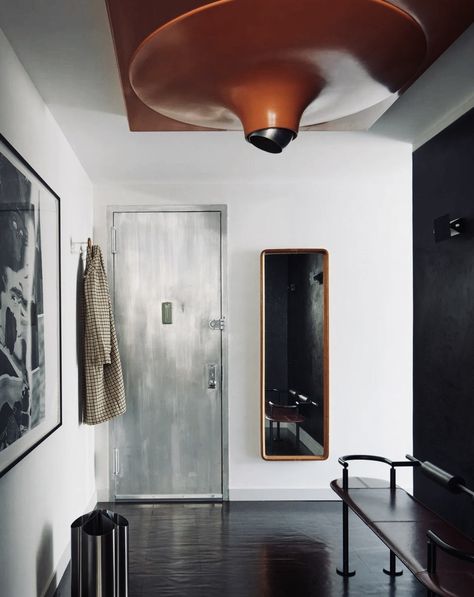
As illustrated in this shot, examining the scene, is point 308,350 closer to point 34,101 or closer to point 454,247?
point 454,247

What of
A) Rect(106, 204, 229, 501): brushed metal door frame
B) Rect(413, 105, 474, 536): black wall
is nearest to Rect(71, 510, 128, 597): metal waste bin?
Rect(413, 105, 474, 536): black wall

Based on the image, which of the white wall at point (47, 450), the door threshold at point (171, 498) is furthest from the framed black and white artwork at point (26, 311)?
the door threshold at point (171, 498)

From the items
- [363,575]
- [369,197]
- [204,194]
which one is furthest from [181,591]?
[369,197]

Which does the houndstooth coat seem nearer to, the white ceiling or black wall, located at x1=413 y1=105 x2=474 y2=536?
the white ceiling

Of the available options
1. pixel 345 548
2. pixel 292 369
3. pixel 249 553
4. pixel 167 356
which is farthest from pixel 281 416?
pixel 345 548

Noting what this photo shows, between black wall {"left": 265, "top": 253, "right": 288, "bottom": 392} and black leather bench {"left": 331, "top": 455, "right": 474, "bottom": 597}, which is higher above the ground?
black wall {"left": 265, "top": 253, "right": 288, "bottom": 392}

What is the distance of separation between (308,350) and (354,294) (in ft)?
1.77

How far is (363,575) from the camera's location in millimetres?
2939

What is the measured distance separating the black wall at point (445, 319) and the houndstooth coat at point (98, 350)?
1.89 m

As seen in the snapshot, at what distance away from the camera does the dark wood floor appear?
9.23ft

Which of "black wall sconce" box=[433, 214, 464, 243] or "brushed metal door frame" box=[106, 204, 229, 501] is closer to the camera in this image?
"black wall sconce" box=[433, 214, 464, 243]

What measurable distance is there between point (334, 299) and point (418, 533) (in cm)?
209

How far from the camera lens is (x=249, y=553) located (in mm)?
3246

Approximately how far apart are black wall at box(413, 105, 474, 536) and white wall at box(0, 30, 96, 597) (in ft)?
6.26
